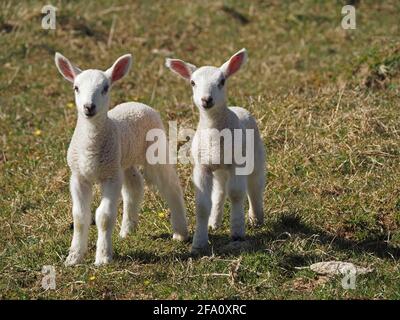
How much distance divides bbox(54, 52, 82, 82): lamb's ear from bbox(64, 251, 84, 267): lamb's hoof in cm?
147

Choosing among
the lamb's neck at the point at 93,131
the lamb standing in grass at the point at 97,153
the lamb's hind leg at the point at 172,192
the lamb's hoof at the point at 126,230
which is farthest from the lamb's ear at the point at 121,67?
the lamb's hoof at the point at 126,230

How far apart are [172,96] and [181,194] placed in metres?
3.95

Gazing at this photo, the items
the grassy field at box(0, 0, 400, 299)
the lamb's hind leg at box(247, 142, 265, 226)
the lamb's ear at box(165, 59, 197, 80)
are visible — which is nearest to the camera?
the grassy field at box(0, 0, 400, 299)

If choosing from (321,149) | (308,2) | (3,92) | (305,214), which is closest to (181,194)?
(305,214)

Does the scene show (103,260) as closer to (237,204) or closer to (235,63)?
(237,204)

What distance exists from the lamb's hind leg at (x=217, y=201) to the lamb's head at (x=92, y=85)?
133 centimetres

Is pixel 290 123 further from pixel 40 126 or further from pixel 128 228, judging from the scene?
pixel 40 126

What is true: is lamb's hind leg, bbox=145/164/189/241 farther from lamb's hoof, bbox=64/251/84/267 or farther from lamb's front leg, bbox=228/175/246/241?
lamb's hoof, bbox=64/251/84/267

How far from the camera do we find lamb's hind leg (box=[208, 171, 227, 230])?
828cm

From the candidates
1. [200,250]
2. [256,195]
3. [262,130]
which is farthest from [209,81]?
[262,130]

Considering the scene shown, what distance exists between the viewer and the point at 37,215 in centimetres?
884

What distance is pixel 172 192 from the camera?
833 cm

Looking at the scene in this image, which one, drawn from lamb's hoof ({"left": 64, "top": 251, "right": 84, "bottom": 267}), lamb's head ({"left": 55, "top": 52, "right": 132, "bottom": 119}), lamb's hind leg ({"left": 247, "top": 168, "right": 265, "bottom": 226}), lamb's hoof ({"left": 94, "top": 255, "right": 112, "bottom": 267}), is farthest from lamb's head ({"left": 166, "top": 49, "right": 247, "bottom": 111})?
lamb's hoof ({"left": 64, "top": 251, "right": 84, "bottom": 267})

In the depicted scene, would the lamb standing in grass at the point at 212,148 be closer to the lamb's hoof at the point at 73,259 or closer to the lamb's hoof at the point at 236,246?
the lamb's hoof at the point at 236,246
